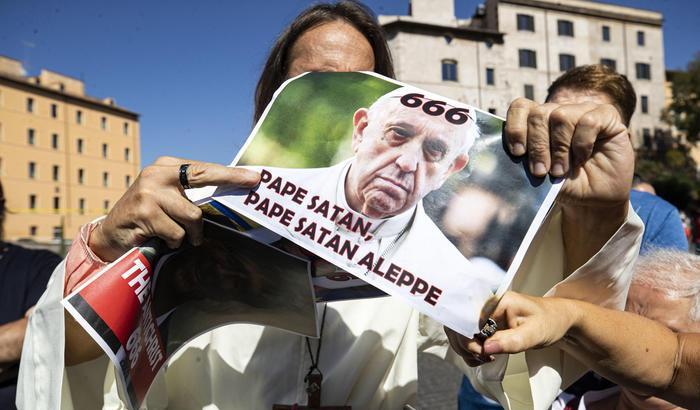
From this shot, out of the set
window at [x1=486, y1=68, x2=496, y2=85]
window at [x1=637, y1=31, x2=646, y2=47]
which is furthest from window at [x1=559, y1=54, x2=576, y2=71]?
window at [x1=486, y1=68, x2=496, y2=85]

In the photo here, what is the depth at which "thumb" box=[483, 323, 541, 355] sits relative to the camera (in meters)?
0.99

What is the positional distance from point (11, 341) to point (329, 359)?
1302mm

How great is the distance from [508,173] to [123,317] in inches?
31.8

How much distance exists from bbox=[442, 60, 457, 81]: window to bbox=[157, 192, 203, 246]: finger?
3781 centimetres

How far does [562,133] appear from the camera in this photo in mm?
1041

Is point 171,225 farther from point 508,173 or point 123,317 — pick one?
point 508,173

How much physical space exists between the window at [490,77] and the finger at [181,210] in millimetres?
40098

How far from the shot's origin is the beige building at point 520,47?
119 feet

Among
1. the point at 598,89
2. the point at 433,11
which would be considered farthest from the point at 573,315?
the point at 433,11

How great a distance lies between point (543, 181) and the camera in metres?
1.06

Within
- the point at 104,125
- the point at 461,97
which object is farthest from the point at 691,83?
the point at 104,125

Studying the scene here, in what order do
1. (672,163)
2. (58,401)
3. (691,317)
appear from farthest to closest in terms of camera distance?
(672,163) < (691,317) < (58,401)

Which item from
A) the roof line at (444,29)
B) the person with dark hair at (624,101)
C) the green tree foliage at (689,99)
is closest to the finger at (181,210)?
the person with dark hair at (624,101)

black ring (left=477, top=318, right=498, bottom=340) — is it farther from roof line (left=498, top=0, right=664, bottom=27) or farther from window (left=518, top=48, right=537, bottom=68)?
window (left=518, top=48, right=537, bottom=68)
